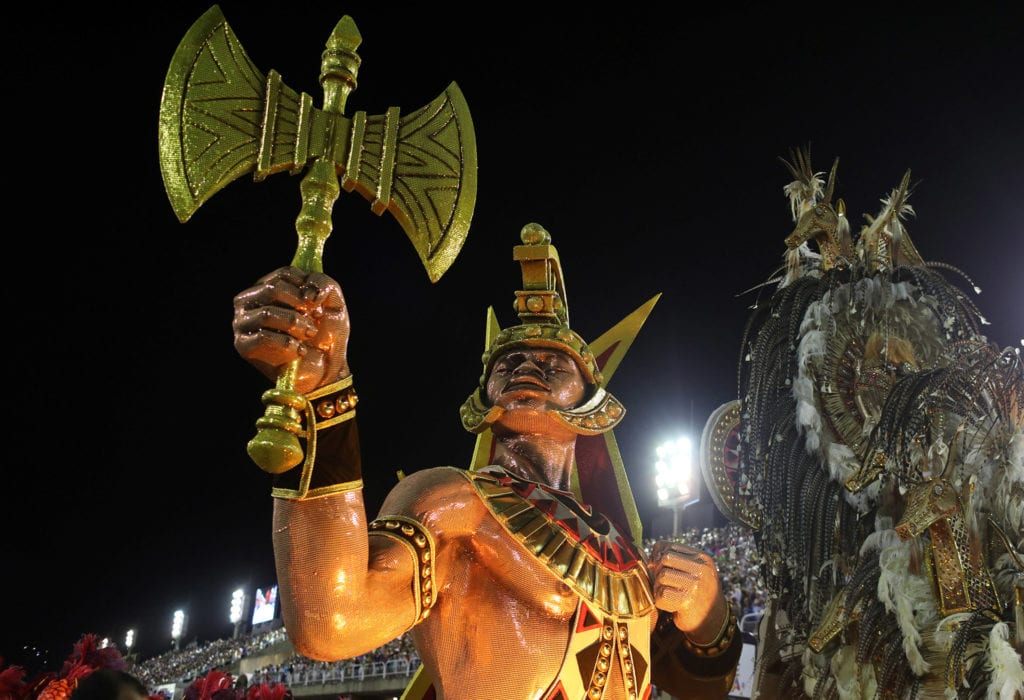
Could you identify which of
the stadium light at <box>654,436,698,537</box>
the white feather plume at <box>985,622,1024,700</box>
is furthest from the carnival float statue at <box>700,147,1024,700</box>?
the stadium light at <box>654,436,698,537</box>

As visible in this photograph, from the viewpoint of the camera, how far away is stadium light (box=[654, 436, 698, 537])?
16594 millimetres

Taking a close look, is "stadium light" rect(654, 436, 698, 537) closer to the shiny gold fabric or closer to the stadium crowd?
the stadium crowd

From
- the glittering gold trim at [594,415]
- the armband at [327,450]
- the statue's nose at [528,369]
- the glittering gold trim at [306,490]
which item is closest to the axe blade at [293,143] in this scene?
the armband at [327,450]

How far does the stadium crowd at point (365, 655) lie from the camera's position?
8059 mm

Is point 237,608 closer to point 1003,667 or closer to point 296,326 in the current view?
point 1003,667

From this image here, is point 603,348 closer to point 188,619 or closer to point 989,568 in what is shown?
point 989,568

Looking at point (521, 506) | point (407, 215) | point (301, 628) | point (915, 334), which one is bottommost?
point (301, 628)

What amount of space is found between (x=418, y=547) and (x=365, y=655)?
18865mm

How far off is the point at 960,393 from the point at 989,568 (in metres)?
0.77

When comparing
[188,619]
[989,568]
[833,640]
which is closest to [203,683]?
[833,640]

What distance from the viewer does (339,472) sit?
1.65 meters

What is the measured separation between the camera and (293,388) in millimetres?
1597

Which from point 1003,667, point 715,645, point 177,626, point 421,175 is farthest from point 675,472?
point 177,626

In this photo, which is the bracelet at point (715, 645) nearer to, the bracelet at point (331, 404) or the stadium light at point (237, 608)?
the bracelet at point (331, 404)
